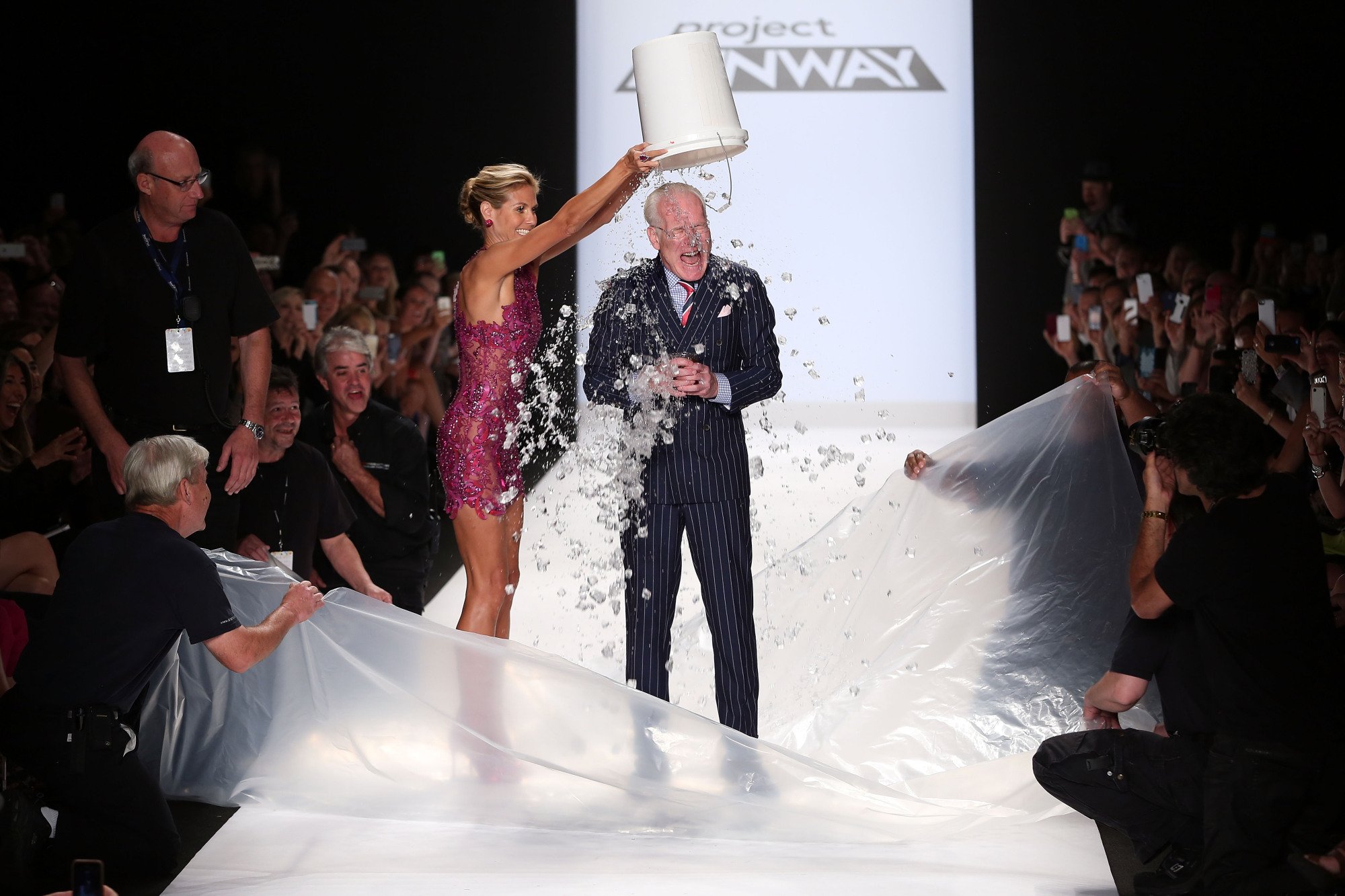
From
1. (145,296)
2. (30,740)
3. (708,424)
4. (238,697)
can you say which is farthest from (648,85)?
(30,740)

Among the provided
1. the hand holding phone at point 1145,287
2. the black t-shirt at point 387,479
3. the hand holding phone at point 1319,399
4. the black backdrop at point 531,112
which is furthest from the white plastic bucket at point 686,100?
the black backdrop at point 531,112

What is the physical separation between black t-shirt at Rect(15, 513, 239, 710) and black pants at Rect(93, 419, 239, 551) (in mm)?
758

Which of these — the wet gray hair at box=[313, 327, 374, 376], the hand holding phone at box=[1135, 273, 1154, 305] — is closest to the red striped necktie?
the wet gray hair at box=[313, 327, 374, 376]

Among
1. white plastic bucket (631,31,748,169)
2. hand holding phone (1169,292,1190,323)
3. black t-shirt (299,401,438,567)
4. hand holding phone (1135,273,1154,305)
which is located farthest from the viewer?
hand holding phone (1135,273,1154,305)

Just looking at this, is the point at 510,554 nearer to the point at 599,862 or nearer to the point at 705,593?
the point at 705,593

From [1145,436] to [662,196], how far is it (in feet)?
3.81

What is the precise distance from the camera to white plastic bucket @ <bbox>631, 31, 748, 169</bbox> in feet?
10.5

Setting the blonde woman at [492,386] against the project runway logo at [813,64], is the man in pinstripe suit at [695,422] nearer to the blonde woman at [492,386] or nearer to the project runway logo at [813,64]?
the blonde woman at [492,386]

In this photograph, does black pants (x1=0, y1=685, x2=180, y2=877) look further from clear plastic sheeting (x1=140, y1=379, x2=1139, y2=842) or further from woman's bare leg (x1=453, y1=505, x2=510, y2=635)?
woman's bare leg (x1=453, y1=505, x2=510, y2=635)

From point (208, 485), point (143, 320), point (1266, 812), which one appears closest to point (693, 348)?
point (208, 485)

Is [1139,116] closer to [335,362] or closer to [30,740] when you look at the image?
[335,362]

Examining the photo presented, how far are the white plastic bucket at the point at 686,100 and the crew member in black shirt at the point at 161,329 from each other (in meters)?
1.14

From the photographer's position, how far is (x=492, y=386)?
11.5 feet

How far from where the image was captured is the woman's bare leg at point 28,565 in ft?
13.0
